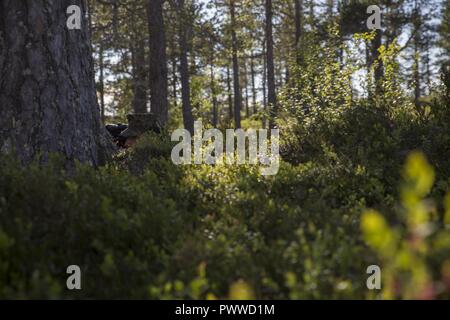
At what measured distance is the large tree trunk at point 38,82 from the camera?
582cm

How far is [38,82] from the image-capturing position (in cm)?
589

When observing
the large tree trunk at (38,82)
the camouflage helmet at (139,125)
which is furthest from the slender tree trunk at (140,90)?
the large tree trunk at (38,82)

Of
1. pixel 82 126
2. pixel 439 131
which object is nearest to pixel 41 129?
pixel 82 126

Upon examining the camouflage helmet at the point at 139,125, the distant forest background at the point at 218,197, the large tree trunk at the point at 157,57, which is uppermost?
the large tree trunk at the point at 157,57

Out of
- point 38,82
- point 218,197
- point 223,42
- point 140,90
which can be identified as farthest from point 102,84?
point 218,197

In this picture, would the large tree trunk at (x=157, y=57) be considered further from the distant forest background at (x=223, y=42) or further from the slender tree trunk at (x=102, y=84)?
the slender tree trunk at (x=102, y=84)

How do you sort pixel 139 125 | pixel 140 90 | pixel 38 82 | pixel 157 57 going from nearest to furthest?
pixel 38 82 → pixel 139 125 → pixel 157 57 → pixel 140 90

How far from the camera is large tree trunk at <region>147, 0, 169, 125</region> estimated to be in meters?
13.9

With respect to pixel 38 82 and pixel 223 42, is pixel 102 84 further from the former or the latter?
pixel 38 82

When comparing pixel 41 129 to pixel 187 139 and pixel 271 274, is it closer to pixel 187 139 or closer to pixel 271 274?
pixel 187 139

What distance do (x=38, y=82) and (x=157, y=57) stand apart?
27.4 feet

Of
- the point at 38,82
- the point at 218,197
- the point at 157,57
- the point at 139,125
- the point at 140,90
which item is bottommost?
the point at 218,197

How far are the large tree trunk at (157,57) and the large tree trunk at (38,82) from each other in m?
7.63
